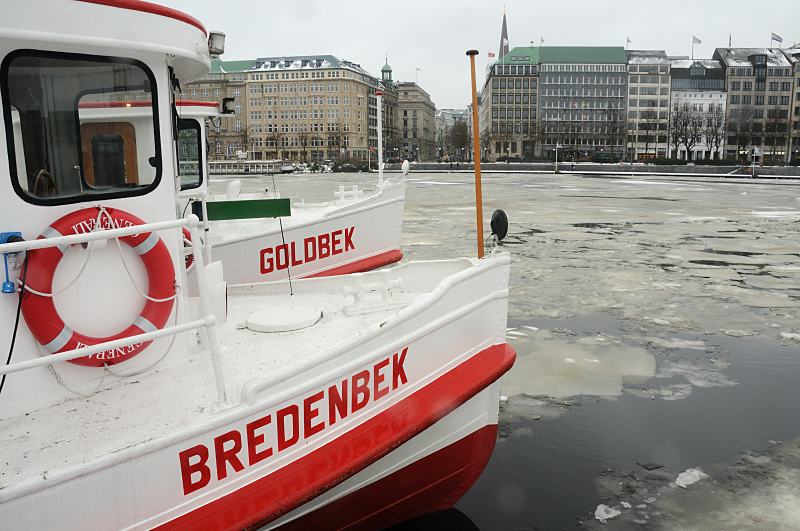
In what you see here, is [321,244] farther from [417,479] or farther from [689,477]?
[689,477]

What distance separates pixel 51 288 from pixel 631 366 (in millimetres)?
6043

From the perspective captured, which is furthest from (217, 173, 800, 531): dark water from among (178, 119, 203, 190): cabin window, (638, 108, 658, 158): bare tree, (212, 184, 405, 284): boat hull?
(638, 108, 658, 158): bare tree

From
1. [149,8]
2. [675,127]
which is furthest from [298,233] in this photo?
[675,127]

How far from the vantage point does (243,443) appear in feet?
11.0

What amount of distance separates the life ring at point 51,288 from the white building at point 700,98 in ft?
377

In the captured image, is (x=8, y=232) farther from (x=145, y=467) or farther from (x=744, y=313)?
(x=744, y=313)

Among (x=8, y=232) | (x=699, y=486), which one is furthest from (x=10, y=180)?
(x=699, y=486)

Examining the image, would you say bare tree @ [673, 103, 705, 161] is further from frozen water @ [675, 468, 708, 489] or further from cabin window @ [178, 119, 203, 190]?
frozen water @ [675, 468, 708, 489]

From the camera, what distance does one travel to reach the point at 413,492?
428cm

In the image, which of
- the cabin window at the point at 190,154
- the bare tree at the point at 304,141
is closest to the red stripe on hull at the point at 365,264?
the cabin window at the point at 190,154

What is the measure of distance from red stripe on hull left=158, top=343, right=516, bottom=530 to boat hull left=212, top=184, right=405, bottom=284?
14.0 ft

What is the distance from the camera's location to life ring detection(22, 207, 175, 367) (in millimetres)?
3328

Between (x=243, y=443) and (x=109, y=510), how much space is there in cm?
69

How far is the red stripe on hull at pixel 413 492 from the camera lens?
379cm
